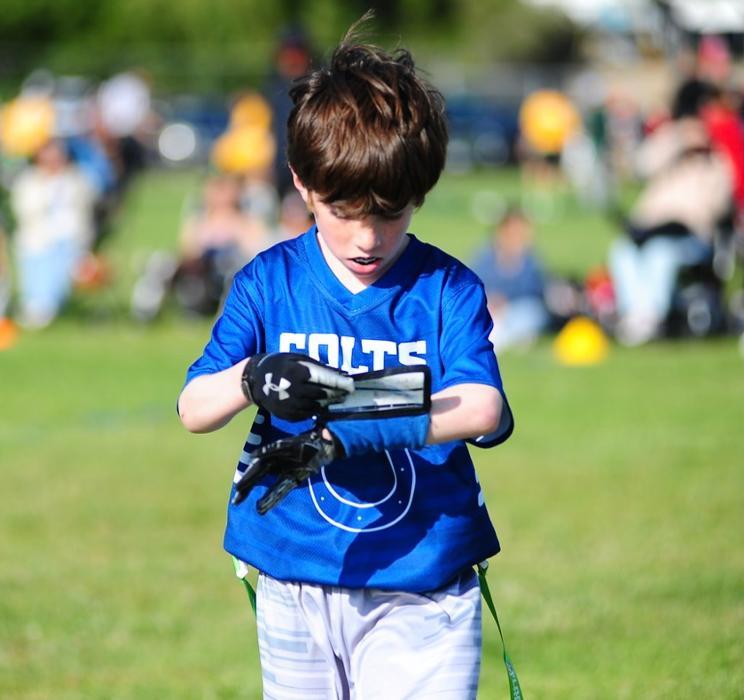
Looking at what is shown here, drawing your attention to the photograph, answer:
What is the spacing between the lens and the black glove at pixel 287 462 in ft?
8.21

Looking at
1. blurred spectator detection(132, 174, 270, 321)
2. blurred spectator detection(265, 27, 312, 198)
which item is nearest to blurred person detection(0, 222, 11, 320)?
blurred spectator detection(132, 174, 270, 321)

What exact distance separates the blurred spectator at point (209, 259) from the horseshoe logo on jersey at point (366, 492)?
1030cm

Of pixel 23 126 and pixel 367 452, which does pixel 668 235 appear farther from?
pixel 367 452

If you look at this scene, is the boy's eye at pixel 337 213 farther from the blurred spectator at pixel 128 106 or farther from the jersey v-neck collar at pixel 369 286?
the blurred spectator at pixel 128 106

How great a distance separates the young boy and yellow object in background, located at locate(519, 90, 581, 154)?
26.6 m

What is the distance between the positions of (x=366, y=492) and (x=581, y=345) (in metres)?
Answer: 8.89

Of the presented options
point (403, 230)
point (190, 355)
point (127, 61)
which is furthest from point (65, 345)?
point (127, 61)

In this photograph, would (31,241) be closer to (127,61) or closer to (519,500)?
(519,500)

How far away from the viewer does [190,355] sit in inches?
450

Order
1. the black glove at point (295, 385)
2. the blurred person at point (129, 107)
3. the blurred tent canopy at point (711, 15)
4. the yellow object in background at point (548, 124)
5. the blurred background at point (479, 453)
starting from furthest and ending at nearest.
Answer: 1. the blurred tent canopy at point (711, 15)
2. the blurred person at point (129, 107)
3. the yellow object in background at point (548, 124)
4. the blurred background at point (479, 453)
5. the black glove at point (295, 385)

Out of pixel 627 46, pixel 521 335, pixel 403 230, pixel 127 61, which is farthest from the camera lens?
pixel 627 46

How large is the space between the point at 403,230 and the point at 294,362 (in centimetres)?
43

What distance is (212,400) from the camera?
103 inches

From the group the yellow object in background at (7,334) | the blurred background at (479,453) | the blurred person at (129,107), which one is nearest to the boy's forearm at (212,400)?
the blurred background at (479,453)
